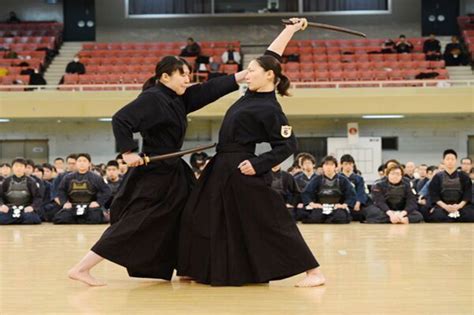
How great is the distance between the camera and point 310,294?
4.49m

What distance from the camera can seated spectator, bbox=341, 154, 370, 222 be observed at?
1163 cm

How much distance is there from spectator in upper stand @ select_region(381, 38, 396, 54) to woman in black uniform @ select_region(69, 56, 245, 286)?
56.3 ft

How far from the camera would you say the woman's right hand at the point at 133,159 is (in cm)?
470

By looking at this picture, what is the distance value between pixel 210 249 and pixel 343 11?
65.8ft

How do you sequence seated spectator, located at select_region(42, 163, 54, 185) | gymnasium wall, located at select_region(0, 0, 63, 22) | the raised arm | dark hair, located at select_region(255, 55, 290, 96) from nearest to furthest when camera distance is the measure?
dark hair, located at select_region(255, 55, 290, 96), the raised arm, seated spectator, located at select_region(42, 163, 54, 185), gymnasium wall, located at select_region(0, 0, 63, 22)

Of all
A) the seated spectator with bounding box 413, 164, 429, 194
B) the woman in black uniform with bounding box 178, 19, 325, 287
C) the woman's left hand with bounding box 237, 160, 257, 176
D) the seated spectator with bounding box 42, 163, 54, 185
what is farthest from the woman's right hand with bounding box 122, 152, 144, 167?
the seated spectator with bounding box 42, 163, 54, 185

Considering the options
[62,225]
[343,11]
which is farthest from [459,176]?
[343,11]

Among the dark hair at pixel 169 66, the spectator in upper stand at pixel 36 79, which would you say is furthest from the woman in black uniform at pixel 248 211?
the spectator in upper stand at pixel 36 79

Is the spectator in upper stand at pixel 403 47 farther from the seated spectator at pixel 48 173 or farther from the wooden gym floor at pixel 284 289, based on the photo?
the wooden gym floor at pixel 284 289

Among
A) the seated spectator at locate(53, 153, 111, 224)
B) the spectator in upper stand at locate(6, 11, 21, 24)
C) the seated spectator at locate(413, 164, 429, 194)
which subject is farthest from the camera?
the spectator in upper stand at locate(6, 11, 21, 24)

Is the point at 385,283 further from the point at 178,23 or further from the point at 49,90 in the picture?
the point at 178,23

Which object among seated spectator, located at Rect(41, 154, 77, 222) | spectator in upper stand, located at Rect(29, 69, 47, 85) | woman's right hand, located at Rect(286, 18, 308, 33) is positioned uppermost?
woman's right hand, located at Rect(286, 18, 308, 33)

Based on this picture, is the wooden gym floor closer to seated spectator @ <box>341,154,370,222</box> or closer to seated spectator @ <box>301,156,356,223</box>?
seated spectator @ <box>301,156,356,223</box>

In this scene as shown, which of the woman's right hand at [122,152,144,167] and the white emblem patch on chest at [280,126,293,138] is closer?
the woman's right hand at [122,152,144,167]
